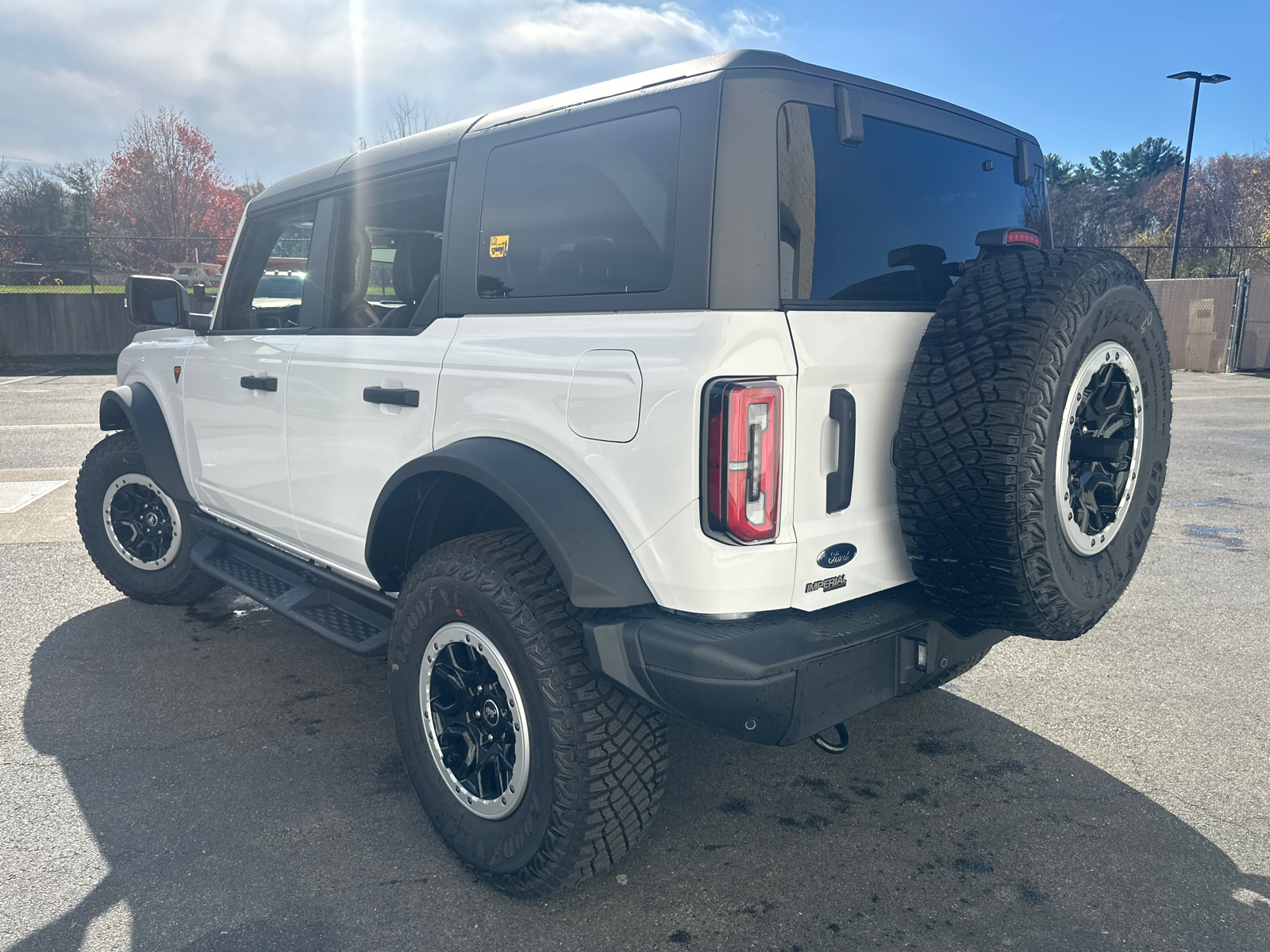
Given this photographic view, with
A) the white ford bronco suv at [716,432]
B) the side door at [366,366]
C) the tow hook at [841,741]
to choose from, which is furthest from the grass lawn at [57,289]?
the tow hook at [841,741]

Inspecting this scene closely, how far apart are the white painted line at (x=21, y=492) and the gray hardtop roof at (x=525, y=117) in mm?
4407

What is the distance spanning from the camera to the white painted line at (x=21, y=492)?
6918mm

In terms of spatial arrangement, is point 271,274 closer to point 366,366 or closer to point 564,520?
point 366,366

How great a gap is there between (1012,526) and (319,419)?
7.50ft

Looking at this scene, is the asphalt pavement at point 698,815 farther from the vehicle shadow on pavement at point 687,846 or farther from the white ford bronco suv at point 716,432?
the white ford bronco suv at point 716,432

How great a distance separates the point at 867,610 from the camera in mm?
2365

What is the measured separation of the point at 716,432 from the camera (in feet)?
6.70

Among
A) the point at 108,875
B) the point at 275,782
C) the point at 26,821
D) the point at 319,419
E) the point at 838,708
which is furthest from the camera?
the point at 319,419

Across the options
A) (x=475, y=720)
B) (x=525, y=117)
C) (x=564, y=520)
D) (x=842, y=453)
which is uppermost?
(x=525, y=117)

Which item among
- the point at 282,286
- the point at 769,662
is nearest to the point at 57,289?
the point at 282,286

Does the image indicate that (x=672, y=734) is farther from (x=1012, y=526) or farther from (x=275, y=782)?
(x=1012, y=526)

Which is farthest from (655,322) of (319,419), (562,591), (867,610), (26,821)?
(26,821)

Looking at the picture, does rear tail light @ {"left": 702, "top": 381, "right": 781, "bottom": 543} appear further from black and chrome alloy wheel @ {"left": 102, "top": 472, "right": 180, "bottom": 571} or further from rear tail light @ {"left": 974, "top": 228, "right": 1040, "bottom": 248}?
black and chrome alloy wheel @ {"left": 102, "top": 472, "right": 180, "bottom": 571}

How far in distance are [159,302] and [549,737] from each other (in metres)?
3.02
